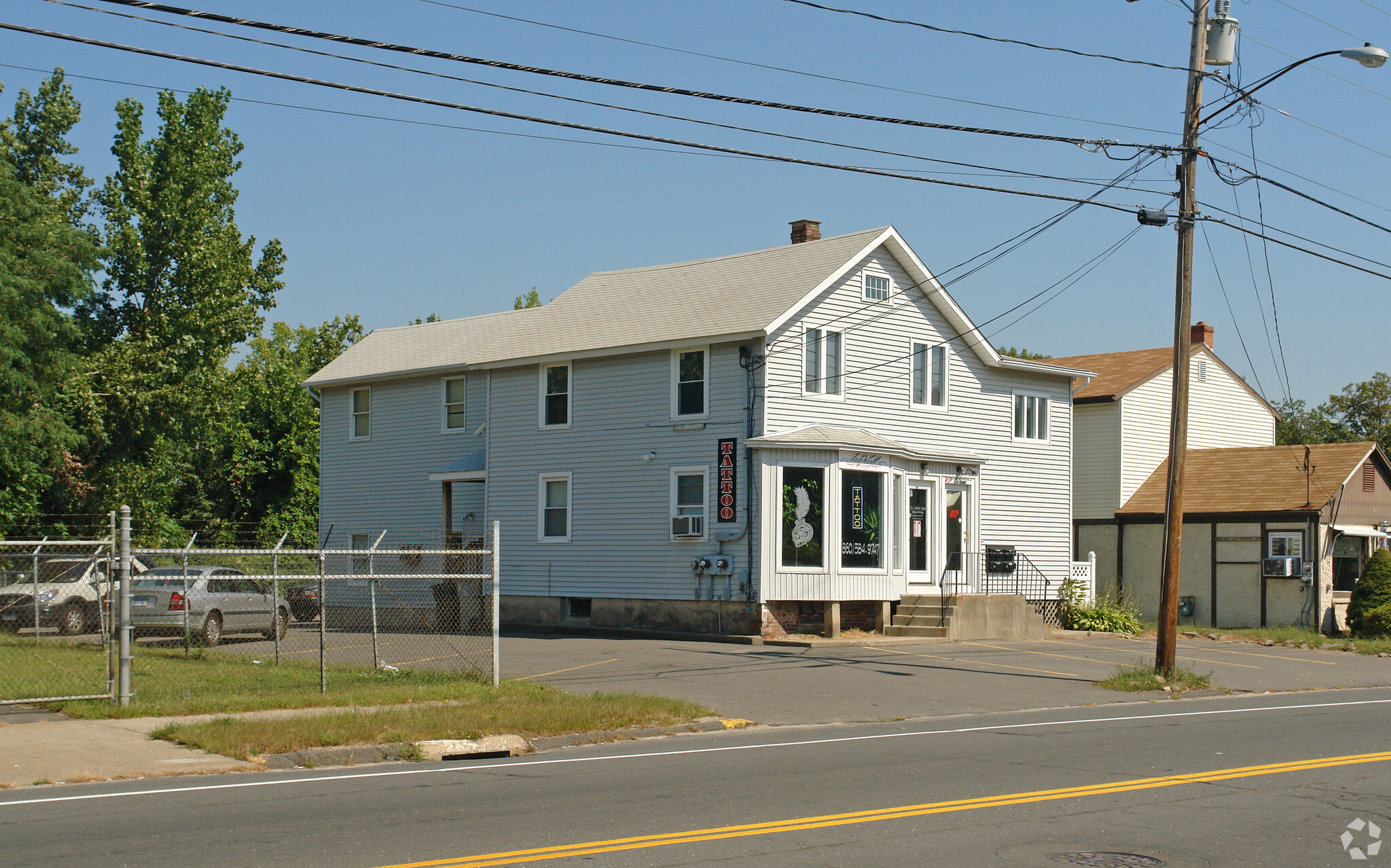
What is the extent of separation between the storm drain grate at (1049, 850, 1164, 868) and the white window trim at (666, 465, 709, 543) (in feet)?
63.1

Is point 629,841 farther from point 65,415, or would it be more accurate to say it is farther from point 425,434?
point 65,415

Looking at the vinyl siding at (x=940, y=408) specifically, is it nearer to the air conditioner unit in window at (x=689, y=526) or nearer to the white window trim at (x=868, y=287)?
the white window trim at (x=868, y=287)

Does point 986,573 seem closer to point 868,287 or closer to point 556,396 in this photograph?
point 868,287

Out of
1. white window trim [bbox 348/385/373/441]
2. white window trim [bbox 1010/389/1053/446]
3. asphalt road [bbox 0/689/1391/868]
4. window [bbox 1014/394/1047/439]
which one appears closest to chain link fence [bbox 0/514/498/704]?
white window trim [bbox 348/385/373/441]

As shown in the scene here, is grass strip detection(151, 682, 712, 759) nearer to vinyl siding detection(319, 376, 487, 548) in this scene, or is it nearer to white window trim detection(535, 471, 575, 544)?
white window trim detection(535, 471, 575, 544)

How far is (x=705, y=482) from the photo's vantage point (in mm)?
27203

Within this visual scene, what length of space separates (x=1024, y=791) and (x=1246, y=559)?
27652 mm

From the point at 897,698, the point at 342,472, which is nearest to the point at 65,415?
the point at 342,472

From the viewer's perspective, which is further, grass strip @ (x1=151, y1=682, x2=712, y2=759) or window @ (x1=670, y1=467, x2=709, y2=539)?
window @ (x1=670, y1=467, x2=709, y2=539)

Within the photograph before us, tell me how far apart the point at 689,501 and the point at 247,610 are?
9.32 meters

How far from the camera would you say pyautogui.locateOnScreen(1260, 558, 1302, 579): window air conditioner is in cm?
3359

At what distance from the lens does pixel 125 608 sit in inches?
571

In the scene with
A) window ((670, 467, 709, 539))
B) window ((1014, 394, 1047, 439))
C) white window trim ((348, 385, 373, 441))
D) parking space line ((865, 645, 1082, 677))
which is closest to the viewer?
parking space line ((865, 645, 1082, 677))

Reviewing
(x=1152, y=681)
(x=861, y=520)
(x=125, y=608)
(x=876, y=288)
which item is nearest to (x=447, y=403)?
(x=876, y=288)
